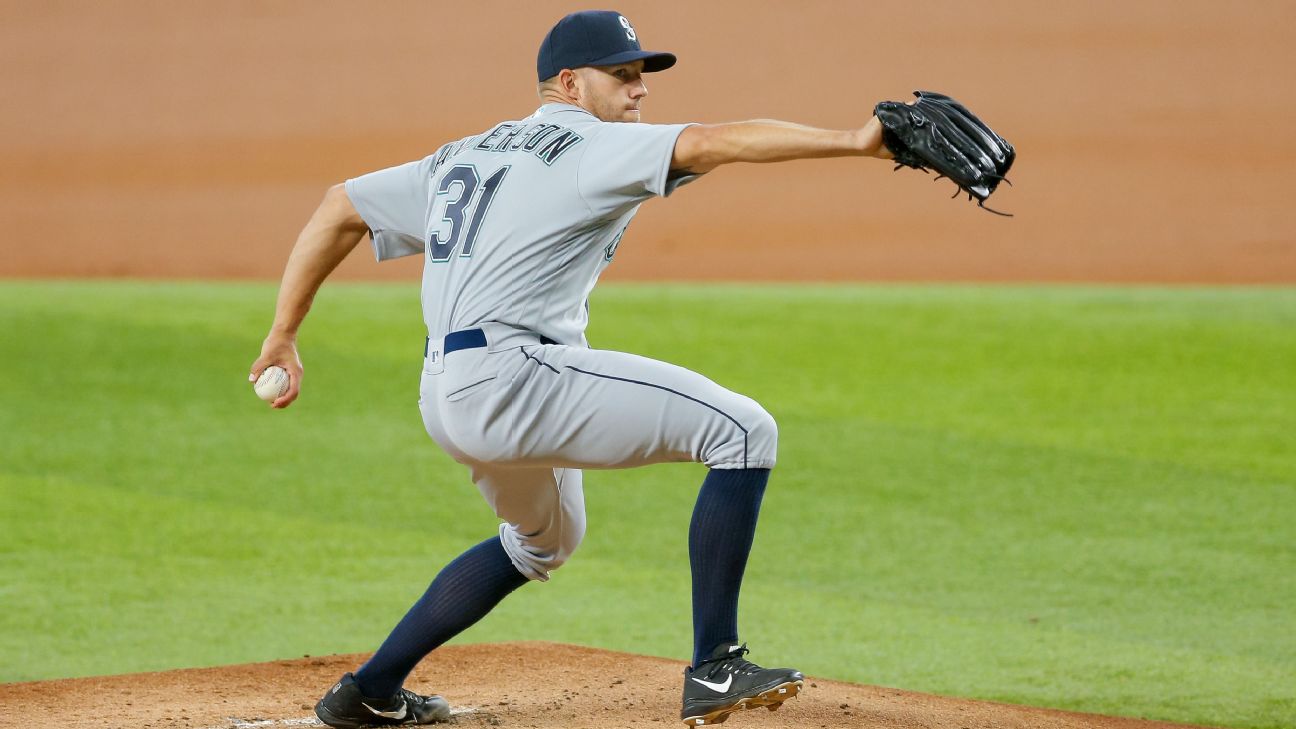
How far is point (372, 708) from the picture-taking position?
3.51 meters

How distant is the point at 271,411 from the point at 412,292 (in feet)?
14.7

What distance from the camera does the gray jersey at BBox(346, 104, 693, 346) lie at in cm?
289

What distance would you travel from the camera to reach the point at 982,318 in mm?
10688

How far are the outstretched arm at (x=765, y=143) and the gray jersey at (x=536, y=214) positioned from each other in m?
0.04

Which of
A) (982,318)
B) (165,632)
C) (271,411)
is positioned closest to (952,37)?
(982,318)

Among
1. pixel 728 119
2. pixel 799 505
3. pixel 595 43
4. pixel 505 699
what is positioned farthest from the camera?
pixel 728 119

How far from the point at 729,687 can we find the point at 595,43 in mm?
1333

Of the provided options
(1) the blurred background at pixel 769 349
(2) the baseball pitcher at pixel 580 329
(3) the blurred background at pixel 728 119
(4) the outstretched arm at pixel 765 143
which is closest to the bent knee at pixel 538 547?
(2) the baseball pitcher at pixel 580 329

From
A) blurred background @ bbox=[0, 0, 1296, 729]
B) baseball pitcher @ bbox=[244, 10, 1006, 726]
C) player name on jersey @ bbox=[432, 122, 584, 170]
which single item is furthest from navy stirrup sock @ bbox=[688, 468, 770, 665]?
blurred background @ bbox=[0, 0, 1296, 729]

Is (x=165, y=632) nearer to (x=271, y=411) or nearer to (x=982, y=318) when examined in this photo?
(x=271, y=411)

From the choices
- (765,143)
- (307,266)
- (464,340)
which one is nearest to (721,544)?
(464,340)

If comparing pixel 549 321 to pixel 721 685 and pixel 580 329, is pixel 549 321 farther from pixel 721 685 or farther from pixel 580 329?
pixel 721 685

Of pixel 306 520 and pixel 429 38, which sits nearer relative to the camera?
pixel 306 520

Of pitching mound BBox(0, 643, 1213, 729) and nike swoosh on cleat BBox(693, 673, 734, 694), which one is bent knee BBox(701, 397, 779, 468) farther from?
pitching mound BBox(0, 643, 1213, 729)
